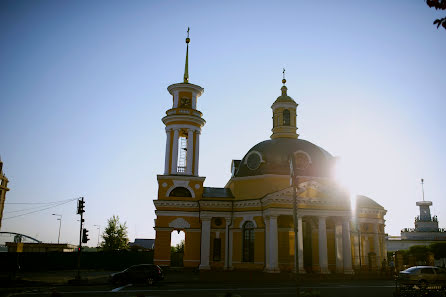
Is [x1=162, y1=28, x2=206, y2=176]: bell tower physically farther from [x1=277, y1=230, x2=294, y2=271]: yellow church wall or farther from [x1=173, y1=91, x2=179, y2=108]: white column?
[x1=277, y1=230, x2=294, y2=271]: yellow church wall

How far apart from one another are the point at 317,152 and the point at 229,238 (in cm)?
1265

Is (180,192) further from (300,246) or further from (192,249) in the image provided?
(300,246)

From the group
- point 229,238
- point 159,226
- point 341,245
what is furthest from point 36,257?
point 341,245

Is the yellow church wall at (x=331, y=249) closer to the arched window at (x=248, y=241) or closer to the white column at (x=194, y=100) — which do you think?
the arched window at (x=248, y=241)

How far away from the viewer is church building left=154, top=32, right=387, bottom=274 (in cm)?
3238

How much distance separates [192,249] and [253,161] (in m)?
10.4

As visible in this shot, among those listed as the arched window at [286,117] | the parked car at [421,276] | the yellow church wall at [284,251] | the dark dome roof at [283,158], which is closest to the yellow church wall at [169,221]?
the dark dome roof at [283,158]

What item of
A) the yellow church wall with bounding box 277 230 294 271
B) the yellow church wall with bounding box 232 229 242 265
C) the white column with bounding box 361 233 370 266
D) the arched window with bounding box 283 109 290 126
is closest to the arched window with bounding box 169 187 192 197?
the yellow church wall with bounding box 232 229 242 265

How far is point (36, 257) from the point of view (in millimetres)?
40688

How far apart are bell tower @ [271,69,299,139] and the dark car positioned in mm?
22149

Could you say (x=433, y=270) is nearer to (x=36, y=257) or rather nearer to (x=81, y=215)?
(x=81, y=215)

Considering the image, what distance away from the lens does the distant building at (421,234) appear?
73.7 m

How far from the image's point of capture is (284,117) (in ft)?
138

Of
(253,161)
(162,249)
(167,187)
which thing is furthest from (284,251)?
(167,187)
